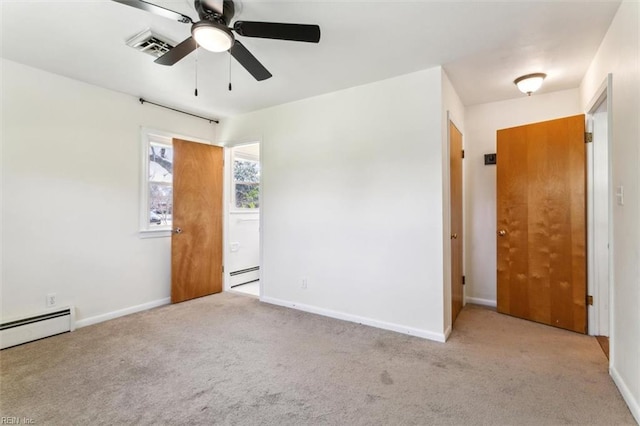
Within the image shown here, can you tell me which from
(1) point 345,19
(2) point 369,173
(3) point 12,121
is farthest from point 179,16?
(3) point 12,121

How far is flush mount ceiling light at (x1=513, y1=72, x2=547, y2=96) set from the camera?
114 inches

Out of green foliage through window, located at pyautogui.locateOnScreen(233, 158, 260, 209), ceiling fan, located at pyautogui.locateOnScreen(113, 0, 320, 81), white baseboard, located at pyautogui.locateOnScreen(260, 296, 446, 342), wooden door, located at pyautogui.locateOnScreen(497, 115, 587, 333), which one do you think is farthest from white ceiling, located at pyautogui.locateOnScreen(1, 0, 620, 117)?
white baseboard, located at pyautogui.locateOnScreen(260, 296, 446, 342)

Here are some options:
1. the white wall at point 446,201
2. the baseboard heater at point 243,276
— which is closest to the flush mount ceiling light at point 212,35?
the white wall at point 446,201

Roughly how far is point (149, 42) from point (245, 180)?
2955mm

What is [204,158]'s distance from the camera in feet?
13.9

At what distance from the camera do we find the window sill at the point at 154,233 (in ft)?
12.0

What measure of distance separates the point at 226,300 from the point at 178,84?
8.83 feet

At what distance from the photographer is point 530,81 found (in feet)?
9.55

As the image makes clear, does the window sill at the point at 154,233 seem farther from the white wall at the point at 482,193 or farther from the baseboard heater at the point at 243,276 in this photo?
the white wall at the point at 482,193

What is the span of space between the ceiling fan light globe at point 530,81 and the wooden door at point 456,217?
27.5 inches

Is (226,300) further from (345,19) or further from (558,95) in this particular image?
(558,95)

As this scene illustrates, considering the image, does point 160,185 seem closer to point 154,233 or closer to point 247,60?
point 154,233

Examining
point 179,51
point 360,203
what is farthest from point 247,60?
point 360,203

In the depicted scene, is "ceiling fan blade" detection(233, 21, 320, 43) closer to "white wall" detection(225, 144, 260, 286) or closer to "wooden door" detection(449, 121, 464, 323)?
"wooden door" detection(449, 121, 464, 323)
